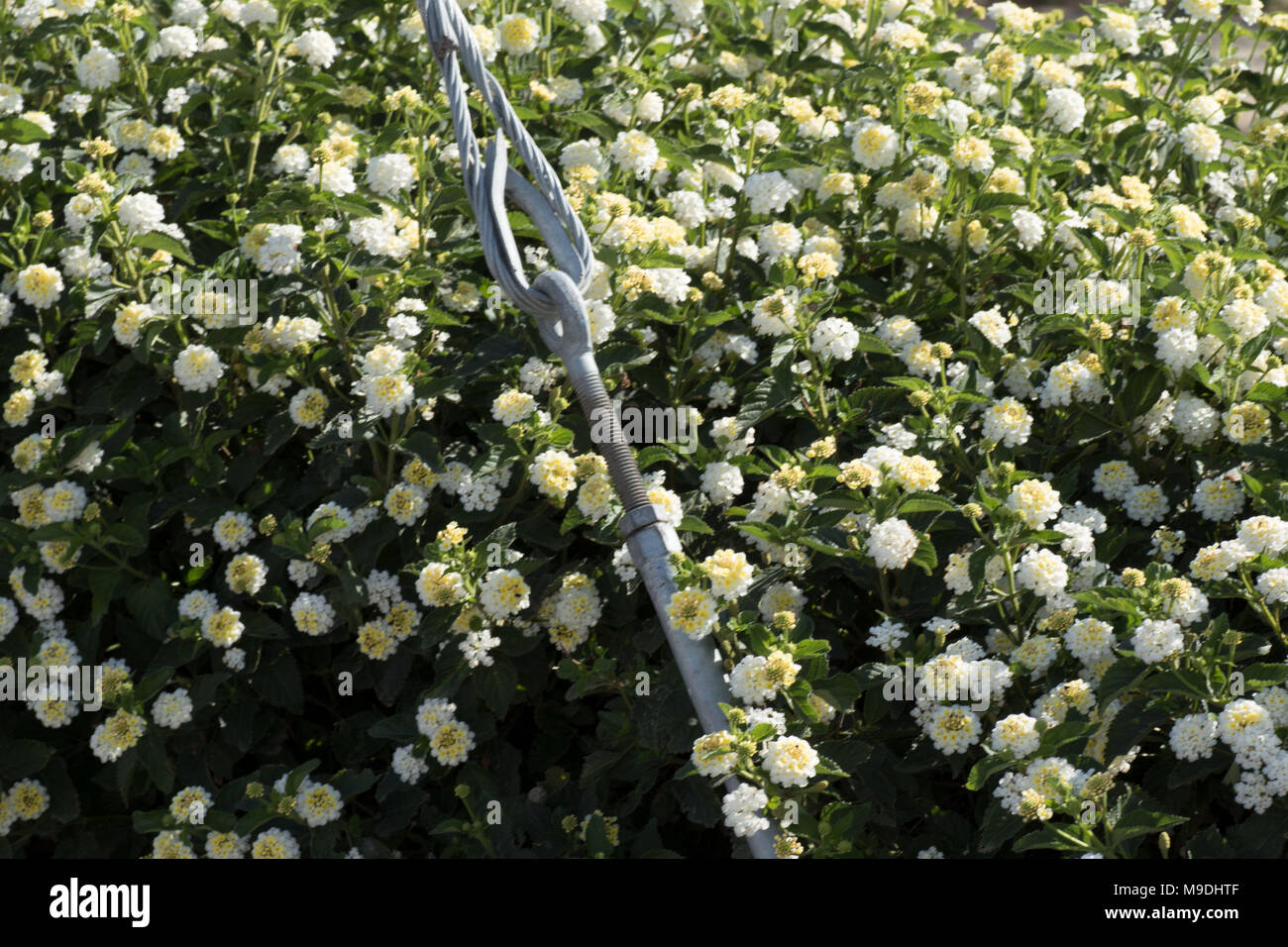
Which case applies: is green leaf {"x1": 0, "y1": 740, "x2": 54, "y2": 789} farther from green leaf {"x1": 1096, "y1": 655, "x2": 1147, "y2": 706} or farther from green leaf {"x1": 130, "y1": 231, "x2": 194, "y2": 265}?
green leaf {"x1": 1096, "y1": 655, "x2": 1147, "y2": 706}

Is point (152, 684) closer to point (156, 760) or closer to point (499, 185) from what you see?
point (156, 760)

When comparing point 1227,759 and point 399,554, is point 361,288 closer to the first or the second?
point 399,554

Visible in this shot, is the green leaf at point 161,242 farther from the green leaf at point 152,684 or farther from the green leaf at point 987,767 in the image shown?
the green leaf at point 987,767

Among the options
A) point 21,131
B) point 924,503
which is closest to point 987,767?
point 924,503

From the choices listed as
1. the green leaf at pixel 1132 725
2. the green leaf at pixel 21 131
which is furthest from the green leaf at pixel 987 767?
the green leaf at pixel 21 131

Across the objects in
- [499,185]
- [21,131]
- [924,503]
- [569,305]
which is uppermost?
[21,131]

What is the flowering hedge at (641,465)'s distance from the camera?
6.22 feet

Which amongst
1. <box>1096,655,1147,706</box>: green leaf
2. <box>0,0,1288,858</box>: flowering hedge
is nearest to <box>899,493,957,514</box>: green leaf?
<box>0,0,1288,858</box>: flowering hedge

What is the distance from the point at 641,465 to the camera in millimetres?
2172

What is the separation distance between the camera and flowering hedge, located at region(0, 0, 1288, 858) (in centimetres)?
190

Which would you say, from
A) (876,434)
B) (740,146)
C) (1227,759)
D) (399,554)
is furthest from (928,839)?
(740,146)

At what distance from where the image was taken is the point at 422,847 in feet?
7.22

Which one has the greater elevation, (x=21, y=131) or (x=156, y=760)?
(x=21, y=131)
